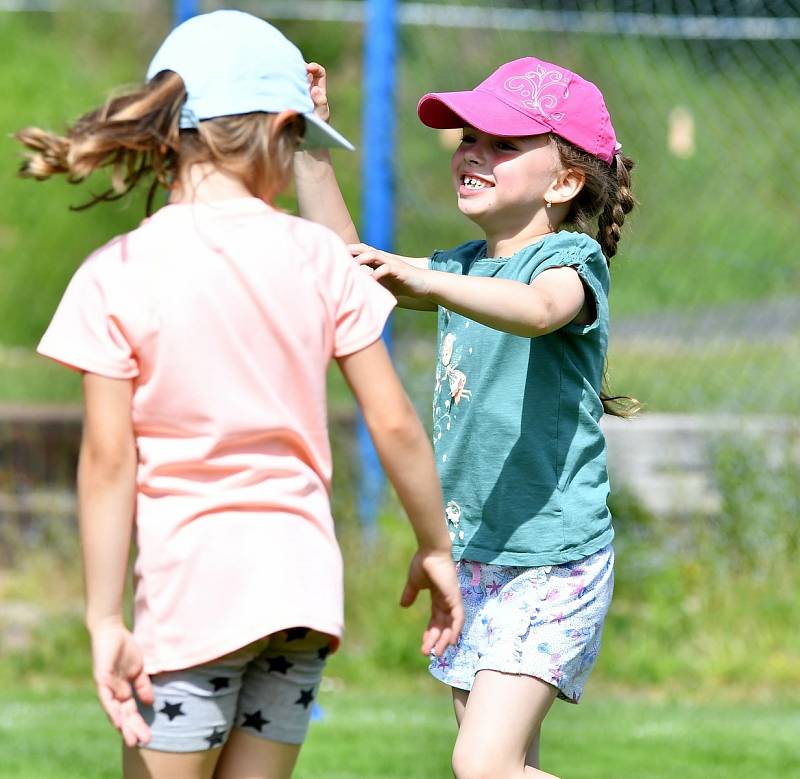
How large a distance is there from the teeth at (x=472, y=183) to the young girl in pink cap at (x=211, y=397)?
771mm

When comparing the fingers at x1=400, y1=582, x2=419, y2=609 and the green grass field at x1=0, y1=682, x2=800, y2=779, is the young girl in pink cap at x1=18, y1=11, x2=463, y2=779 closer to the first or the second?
the fingers at x1=400, y1=582, x2=419, y2=609

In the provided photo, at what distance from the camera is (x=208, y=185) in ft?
7.02

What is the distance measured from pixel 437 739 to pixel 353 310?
298 centimetres

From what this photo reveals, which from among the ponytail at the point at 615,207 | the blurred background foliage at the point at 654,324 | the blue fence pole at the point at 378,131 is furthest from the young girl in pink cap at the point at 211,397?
the blue fence pole at the point at 378,131

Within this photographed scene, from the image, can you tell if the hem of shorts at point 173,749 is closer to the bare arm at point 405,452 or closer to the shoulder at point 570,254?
the bare arm at point 405,452

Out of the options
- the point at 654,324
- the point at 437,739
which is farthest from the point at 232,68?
the point at 654,324

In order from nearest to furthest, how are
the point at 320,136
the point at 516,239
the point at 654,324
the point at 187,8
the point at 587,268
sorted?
the point at 320,136, the point at 587,268, the point at 516,239, the point at 187,8, the point at 654,324

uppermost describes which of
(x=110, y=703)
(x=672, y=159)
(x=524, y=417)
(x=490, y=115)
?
(x=490, y=115)

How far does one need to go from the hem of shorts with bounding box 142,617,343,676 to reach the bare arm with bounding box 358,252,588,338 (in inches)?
24.9

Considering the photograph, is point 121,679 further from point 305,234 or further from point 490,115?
point 490,115

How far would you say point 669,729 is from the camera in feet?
16.2

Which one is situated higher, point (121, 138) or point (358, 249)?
point (121, 138)

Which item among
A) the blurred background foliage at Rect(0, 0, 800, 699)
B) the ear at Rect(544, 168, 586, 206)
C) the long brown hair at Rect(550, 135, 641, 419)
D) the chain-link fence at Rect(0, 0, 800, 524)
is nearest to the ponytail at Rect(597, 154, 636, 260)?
the long brown hair at Rect(550, 135, 641, 419)

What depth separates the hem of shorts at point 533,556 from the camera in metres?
2.80
